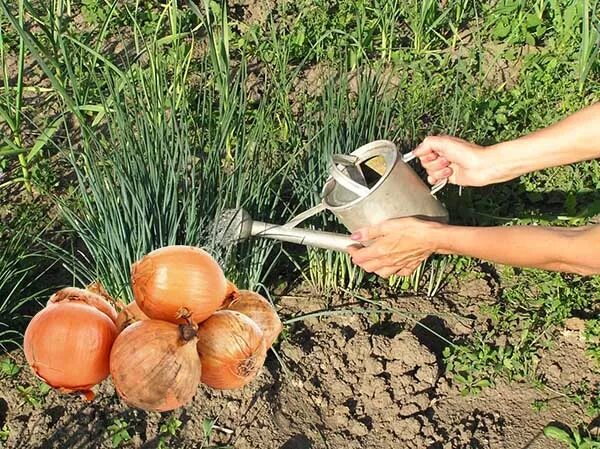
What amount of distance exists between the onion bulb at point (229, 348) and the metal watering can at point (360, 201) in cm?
25

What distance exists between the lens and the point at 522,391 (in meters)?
2.60

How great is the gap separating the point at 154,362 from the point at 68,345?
0.71 ft

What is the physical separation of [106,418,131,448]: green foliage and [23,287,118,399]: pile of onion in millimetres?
124

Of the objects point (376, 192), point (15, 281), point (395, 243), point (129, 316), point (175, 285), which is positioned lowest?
point (15, 281)

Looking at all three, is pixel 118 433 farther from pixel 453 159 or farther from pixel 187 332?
pixel 453 159

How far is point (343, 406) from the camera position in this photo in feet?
8.27

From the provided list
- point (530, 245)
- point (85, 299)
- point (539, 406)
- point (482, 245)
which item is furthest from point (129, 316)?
point (539, 406)

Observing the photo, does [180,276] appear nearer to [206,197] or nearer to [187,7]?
[206,197]

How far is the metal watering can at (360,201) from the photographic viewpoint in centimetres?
225

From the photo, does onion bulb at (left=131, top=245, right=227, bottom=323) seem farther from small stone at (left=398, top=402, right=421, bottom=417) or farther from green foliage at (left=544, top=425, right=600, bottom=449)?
green foliage at (left=544, top=425, right=600, bottom=449)

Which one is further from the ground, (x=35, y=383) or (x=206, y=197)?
(x=206, y=197)

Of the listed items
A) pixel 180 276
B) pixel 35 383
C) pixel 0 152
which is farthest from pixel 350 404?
pixel 0 152

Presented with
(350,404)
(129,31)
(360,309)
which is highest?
(129,31)

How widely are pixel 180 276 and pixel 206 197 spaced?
1.28 feet
